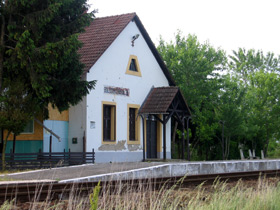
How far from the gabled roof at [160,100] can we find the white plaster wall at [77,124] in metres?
4.27

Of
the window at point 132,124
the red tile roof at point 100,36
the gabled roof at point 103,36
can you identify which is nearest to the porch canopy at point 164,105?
the window at point 132,124

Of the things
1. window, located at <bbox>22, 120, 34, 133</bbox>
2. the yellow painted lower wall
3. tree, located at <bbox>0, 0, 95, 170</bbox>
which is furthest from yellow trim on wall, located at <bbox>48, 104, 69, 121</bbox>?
tree, located at <bbox>0, 0, 95, 170</bbox>

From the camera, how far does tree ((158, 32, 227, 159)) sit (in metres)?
37.0

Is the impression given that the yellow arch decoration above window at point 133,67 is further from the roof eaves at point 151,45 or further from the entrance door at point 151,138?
the entrance door at point 151,138

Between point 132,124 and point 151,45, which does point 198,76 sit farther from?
point 132,124

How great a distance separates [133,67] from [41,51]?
10357mm

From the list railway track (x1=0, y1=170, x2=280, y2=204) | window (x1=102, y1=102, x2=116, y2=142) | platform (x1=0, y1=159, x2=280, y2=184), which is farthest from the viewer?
window (x1=102, y1=102, x2=116, y2=142)

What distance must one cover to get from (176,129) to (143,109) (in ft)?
28.3

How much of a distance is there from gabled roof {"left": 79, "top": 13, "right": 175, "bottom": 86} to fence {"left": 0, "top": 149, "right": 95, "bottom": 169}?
170 inches

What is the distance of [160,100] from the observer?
97.0 ft

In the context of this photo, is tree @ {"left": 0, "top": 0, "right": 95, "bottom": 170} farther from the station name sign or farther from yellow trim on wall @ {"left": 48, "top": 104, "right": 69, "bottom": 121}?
the station name sign

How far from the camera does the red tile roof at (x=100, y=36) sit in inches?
1062

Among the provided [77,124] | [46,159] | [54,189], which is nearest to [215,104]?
[77,124]

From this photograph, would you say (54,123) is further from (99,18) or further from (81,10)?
(99,18)
